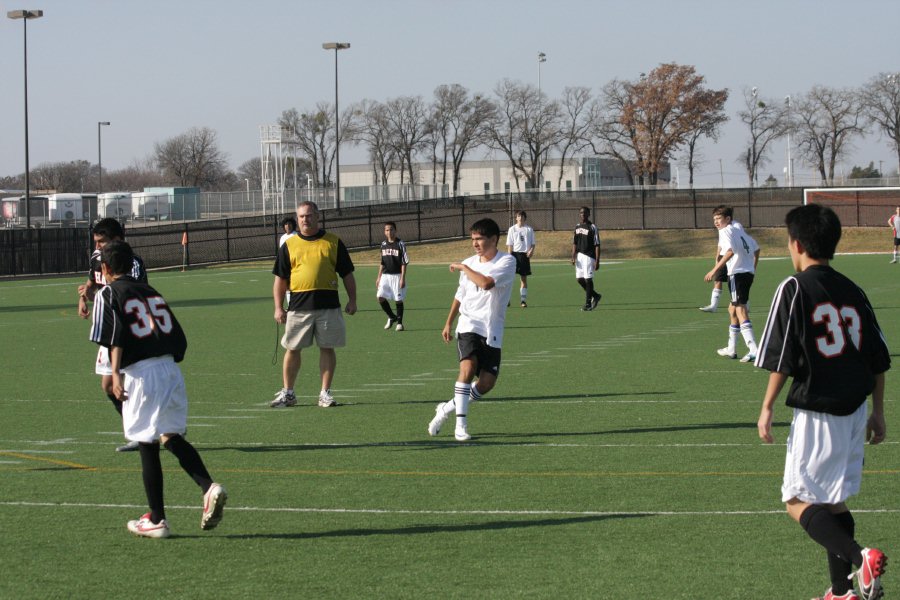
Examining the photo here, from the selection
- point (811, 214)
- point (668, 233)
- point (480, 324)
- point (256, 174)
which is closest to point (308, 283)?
point (480, 324)

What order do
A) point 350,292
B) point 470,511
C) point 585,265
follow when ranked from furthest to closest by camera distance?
point 585,265
point 350,292
point 470,511

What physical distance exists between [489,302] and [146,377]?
3809mm

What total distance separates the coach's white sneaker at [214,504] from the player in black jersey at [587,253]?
18.5 m

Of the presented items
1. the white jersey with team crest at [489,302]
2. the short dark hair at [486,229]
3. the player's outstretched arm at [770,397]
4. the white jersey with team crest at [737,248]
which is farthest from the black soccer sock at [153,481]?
the white jersey with team crest at [737,248]

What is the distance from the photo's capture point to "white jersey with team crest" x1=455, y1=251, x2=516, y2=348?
1001 cm

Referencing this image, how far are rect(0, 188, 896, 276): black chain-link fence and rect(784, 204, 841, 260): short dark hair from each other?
144 feet

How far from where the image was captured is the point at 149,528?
22.0ft

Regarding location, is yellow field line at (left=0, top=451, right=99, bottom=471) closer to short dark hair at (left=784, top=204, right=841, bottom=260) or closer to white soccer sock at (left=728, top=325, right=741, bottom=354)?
short dark hair at (left=784, top=204, right=841, bottom=260)

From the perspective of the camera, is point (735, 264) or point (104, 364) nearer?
point (104, 364)

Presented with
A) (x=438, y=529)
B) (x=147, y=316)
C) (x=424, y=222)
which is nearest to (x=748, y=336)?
(x=438, y=529)

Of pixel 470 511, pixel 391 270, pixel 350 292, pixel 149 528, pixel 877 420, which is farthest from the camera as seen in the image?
pixel 391 270

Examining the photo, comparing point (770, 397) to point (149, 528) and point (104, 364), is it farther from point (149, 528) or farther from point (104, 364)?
point (104, 364)

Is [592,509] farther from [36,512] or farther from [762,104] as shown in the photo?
[762,104]

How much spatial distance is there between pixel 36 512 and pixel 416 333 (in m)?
13.3
